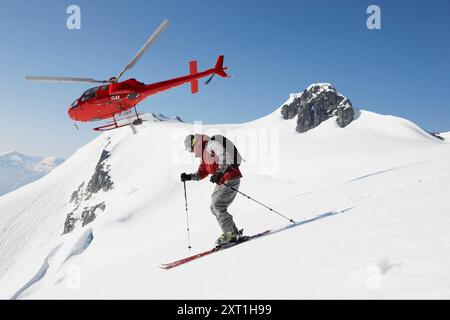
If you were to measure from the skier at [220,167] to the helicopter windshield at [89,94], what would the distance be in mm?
10967

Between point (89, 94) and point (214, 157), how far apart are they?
11864 millimetres

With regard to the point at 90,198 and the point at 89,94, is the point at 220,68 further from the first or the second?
A: the point at 90,198

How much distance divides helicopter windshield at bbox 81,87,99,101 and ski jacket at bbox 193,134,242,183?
11241mm

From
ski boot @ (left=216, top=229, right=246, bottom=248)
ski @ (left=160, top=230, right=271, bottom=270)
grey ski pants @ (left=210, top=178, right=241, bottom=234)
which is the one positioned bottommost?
ski @ (left=160, top=230, right=271, bottom=270)

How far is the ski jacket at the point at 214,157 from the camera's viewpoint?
8.23m

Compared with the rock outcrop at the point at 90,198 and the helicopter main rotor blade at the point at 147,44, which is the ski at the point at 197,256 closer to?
the helicopter main rotor blade at the point at 147,44

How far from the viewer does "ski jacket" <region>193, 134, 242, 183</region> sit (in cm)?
823

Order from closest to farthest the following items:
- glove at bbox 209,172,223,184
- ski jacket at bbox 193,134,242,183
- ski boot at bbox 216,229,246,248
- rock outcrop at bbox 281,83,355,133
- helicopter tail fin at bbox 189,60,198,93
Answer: ski jacket at bbox 193,134,242,183 < glove at bbox 209,172,223,184 < ski boot at bbox 216,229,246,248 < helicopter tail fin at bbox 189,60,198,93 < rock outcrop at bbox 281,83,355,133

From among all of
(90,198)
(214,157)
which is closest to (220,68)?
(214,157)

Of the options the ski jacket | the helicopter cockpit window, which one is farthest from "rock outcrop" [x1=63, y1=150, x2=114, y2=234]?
the ski jacket

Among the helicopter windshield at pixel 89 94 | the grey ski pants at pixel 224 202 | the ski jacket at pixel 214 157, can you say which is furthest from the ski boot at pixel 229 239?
the helicopter windshield at pixel 89 94

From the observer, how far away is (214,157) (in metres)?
8.42

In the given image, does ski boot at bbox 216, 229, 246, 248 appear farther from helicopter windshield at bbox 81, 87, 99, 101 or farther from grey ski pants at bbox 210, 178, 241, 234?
helicopter windshield at bbox 81, 87, 99, 101
